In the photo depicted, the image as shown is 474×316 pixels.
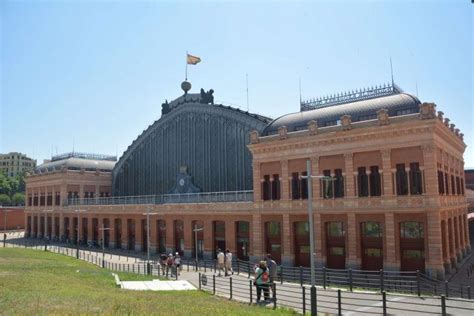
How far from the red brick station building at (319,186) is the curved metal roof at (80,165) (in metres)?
19.5

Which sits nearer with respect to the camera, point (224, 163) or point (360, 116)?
point (360, 116)

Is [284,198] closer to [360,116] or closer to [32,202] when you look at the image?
[360,116]

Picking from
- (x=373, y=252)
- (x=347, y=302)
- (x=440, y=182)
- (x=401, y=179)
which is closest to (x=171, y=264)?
(x=373, y=252)

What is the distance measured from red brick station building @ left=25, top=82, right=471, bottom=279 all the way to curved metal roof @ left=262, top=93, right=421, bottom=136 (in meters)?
0.12

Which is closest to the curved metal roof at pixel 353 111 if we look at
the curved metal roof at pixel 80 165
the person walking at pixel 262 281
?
the person walking at pixel 262 281

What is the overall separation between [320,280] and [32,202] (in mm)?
81116

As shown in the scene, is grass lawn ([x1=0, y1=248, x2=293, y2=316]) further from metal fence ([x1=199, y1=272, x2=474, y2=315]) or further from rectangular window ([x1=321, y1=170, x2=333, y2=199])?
rectangular window ([x1=321, y1=170, x2=333, y2=199])

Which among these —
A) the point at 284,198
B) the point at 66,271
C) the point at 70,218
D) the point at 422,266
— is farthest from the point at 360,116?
the point at 70,218

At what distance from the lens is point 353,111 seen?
43.0 m

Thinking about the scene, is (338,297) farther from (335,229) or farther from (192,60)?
(192,60)

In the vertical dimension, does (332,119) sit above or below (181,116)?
below

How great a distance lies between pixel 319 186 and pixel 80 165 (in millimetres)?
62031

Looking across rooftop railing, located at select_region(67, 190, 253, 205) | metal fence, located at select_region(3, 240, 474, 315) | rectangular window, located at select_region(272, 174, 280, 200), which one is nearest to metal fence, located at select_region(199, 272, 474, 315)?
metal fence, located at select_region(3, 240, 474, 315)

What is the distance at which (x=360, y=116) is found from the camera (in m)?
42.2
